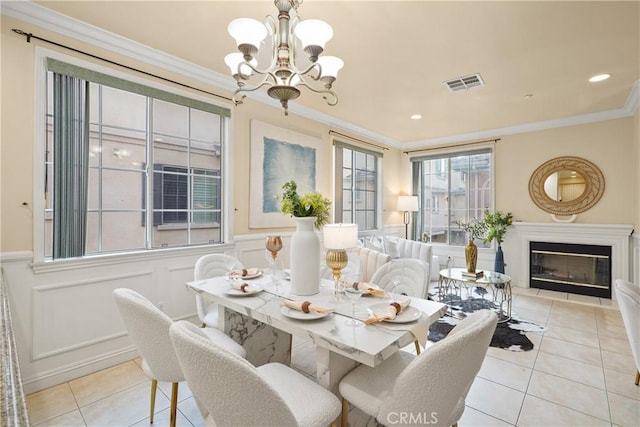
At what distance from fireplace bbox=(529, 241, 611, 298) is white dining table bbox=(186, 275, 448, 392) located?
13.6 ft

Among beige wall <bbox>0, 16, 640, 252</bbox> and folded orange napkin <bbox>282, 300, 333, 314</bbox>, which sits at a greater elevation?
beige wall <bbox>0, 16, 640, 252</bbox>

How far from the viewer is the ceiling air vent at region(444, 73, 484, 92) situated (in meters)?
3.05

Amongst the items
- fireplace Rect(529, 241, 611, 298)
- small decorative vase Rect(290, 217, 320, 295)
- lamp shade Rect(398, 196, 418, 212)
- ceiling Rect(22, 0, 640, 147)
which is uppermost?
ceiling Rect(22, 0, 640, 147)

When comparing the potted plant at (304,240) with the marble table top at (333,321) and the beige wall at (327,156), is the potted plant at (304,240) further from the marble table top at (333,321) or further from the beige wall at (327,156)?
the beige wall at (327,156)

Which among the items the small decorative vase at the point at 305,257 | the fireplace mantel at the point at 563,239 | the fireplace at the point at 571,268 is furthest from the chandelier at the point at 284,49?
the fireplace at the point at 571,268

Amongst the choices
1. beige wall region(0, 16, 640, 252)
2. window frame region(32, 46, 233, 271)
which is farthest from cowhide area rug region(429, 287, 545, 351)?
window frame region(32, 46, 233, 271)

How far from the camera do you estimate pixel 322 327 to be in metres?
1.36

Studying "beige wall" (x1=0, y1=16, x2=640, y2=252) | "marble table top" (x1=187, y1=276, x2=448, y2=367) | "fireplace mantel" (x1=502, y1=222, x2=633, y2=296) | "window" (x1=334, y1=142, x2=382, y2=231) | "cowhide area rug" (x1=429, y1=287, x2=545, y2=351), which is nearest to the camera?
"marble table top" (x1=187, y1=276, x2=448, y2=367)

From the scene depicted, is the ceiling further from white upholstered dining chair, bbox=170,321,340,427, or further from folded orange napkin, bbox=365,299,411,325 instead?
white upholstered dining chair, bbox=170,321,340,427

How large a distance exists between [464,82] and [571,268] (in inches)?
139

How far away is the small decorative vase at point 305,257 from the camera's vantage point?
5.91ft

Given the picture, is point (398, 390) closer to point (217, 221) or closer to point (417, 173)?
point (217, 221)

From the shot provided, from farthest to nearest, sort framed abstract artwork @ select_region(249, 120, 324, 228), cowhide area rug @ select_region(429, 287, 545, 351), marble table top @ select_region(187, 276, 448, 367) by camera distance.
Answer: framed abstract artwork @ select_region(249, 120, 324, 228)
cowhide area rug @ select_region(429, 287, 545, 351)
marble table top @ select_region(187, 276, 448, 367)

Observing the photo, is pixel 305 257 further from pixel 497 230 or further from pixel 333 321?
pixel 497 230
